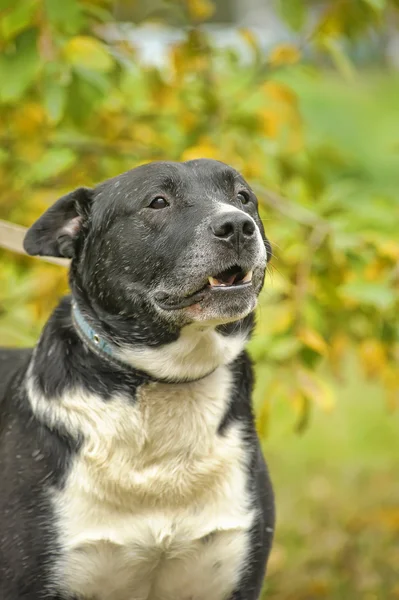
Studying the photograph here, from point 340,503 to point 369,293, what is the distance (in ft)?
9.16

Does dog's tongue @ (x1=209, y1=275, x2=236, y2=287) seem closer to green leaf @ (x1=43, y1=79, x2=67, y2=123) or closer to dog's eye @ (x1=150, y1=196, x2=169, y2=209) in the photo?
dog's eye @ (x1=150, y1=196, x2=169, y2=209)

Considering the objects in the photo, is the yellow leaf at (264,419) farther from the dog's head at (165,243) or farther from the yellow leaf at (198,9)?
the yellow leaf at (198,9)

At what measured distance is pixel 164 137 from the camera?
16.5 ft

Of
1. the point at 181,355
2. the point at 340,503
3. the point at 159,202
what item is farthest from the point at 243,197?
the point at 340,503

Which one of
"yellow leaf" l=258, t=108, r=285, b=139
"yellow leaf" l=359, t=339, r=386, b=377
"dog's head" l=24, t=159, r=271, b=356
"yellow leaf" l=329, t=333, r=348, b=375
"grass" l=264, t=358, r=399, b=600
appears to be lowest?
"grass" l=264, t=358, r=399, b=600

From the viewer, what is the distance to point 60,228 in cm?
336

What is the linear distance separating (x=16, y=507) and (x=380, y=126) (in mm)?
13221

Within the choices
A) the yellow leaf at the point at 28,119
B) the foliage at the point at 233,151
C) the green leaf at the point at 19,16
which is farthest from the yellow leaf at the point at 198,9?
the green leaf at the point at 19,16

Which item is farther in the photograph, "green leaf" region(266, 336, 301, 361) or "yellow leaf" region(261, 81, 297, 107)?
"yellow leaf" region(261, 81, 297, 107)

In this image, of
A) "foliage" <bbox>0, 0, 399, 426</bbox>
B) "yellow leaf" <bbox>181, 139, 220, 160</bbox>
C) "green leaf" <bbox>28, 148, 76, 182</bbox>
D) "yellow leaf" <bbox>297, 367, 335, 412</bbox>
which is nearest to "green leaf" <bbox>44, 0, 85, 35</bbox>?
"foliage" <bbox>0, 0, 399, 426</bbox>

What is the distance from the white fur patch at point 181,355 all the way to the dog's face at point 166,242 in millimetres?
75

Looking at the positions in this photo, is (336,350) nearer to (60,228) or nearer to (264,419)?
(264,419)

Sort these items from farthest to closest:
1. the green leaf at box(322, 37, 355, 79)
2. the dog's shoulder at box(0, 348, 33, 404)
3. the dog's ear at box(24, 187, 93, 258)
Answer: the green leaf at box(322, 37, 355, 79) → the dog's shoulder at box(0, 348, 33, 404) → the dog's ear at box(24, 187, 93, 258)

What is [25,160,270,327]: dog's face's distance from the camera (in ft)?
9.95
